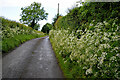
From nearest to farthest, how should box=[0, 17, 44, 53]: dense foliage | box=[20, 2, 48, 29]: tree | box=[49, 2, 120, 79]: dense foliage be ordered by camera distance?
box=[49, 2, 120, 79]: dense foliage → box=[0, 17, 44, 53]: dense foliage → box=[20, 2, 48, 29]: tree

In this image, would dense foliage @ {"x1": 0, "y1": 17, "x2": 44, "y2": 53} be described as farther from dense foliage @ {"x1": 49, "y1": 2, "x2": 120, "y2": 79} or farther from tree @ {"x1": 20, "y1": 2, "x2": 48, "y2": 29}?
tree @ {"x1": 20, "y1": 2, "x2": 48, "y2": 29}

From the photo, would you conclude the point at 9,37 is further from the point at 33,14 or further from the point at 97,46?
the point at 33,14

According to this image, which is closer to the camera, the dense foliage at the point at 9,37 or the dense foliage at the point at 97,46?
the dense foliage at the point at 97,46

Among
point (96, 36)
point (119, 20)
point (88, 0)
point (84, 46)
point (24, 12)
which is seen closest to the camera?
point (96, 36)

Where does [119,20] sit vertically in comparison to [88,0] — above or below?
below

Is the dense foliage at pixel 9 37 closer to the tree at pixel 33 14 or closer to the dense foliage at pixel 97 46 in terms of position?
the dense foliage at pixel 97 46

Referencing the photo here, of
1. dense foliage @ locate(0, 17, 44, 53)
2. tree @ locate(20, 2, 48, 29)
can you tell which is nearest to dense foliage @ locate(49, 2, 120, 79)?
dense foliage @ locate(0, 17, 44, 53)

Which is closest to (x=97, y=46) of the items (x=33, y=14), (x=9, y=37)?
(x=9, y=37)

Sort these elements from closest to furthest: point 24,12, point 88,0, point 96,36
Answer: point 96,36 → point 88,0 → point 24,12

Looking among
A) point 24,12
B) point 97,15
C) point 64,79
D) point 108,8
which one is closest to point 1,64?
point 64,79

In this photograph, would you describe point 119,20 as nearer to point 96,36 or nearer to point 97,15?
point 97,15

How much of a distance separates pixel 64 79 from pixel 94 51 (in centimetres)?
180

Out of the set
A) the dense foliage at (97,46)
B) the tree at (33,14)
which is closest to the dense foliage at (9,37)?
the dense foliage at (97,46)

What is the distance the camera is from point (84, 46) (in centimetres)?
495
